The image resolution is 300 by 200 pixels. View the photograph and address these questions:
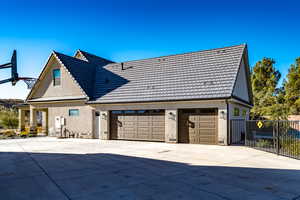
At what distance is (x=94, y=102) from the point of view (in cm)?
1902

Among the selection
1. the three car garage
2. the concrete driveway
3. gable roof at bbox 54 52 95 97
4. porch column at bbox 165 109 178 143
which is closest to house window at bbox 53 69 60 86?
gable roof at bbox 54 52 95 97

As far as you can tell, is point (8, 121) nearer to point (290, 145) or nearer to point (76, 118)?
point (76, 118)

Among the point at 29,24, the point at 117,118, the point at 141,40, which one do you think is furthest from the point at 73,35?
the point at 117,118

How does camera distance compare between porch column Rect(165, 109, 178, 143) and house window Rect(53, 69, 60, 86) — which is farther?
house window Rect(53, 69, 60, 86)

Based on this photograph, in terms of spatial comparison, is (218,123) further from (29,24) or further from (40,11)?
(29,24)

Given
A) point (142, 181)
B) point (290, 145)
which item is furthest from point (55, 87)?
point (290, 145)

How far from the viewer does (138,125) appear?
17.7 m

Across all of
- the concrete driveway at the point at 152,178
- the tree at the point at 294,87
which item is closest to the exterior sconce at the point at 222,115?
the concrete driveway at the point at 152,178

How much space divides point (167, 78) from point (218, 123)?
17.4 ft

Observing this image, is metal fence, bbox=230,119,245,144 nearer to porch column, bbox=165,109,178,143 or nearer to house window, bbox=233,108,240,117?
house window, bbox=233,108,240,117

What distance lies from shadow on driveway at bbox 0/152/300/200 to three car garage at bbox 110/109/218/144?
6.81 meters

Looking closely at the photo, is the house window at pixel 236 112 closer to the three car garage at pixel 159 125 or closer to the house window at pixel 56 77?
the three car garage at pixel 159 125

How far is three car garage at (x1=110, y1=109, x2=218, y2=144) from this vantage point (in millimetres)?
15250

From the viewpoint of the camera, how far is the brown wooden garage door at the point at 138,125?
1692 centimetres
